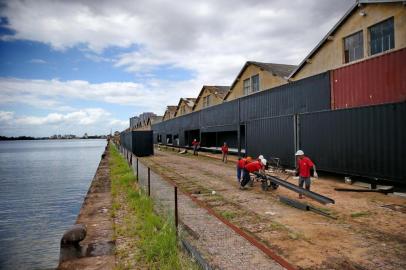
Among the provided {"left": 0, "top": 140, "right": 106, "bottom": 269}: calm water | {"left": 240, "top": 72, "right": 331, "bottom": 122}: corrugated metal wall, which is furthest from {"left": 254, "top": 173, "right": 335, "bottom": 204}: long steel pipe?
{"left": 0, "top": 140, "right": 106, "bottom": 269}: calm water

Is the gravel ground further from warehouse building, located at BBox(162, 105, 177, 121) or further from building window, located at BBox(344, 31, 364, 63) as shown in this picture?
warehouse building, located at BBox(162, 105, 177, 121)

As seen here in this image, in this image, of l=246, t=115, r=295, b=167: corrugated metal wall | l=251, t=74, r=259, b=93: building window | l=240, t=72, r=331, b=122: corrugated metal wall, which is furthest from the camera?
l=251, t=74, r=259, b=93: building window

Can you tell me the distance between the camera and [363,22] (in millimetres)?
15281

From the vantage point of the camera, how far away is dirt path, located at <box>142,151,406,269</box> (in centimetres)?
548

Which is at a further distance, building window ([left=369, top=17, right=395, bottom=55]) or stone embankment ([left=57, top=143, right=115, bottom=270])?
building window ([left=369, top=17, right=395, bottom=55])

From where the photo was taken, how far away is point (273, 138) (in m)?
18.1

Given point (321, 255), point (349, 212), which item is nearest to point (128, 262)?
point (321, 255)

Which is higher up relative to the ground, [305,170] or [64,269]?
[305,170]

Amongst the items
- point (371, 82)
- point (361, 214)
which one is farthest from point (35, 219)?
point (371, 82)

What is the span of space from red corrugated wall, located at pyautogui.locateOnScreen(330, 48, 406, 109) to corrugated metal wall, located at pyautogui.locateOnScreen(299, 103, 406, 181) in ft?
3.88

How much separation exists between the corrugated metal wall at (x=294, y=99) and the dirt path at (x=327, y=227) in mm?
5730

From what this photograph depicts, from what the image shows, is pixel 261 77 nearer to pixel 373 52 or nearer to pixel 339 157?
pixel 373 52

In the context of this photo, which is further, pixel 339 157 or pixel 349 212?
pixel 339 157

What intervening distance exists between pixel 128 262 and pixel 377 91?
466 inches
